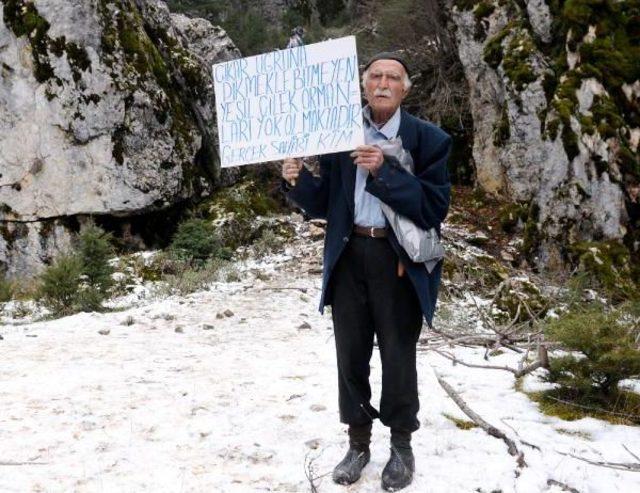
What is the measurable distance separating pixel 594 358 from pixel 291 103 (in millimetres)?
2180

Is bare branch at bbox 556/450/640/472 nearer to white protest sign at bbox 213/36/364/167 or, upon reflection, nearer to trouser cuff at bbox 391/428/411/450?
trouser cuff at bbox 391/428/411/450

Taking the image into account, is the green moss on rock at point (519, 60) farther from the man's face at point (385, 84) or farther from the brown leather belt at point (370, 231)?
the brown leather belt at point (370, 231)

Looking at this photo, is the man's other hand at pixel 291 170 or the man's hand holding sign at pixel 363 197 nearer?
the man's hand holding sign at pixel 363 197

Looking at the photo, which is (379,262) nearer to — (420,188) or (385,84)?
(420,188)

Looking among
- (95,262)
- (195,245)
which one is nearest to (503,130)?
(195,245)

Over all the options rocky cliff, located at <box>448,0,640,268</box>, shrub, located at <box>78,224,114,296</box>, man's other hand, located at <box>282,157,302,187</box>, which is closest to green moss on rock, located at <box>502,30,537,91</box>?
rocky cliff, located at <box>448,0,640,268</box>

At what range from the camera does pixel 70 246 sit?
10672 millimetres

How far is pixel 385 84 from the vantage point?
251 cm

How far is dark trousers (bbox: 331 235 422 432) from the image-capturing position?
2.57 meters

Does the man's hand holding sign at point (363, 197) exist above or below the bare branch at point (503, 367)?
above

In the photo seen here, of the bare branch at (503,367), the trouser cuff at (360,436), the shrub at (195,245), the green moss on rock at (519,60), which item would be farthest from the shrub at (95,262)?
the green moss on rock at (519,60)

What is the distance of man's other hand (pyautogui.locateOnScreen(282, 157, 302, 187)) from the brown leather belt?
337 mm

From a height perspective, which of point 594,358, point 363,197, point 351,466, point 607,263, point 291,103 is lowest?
point 607,263

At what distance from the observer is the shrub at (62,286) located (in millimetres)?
7215
